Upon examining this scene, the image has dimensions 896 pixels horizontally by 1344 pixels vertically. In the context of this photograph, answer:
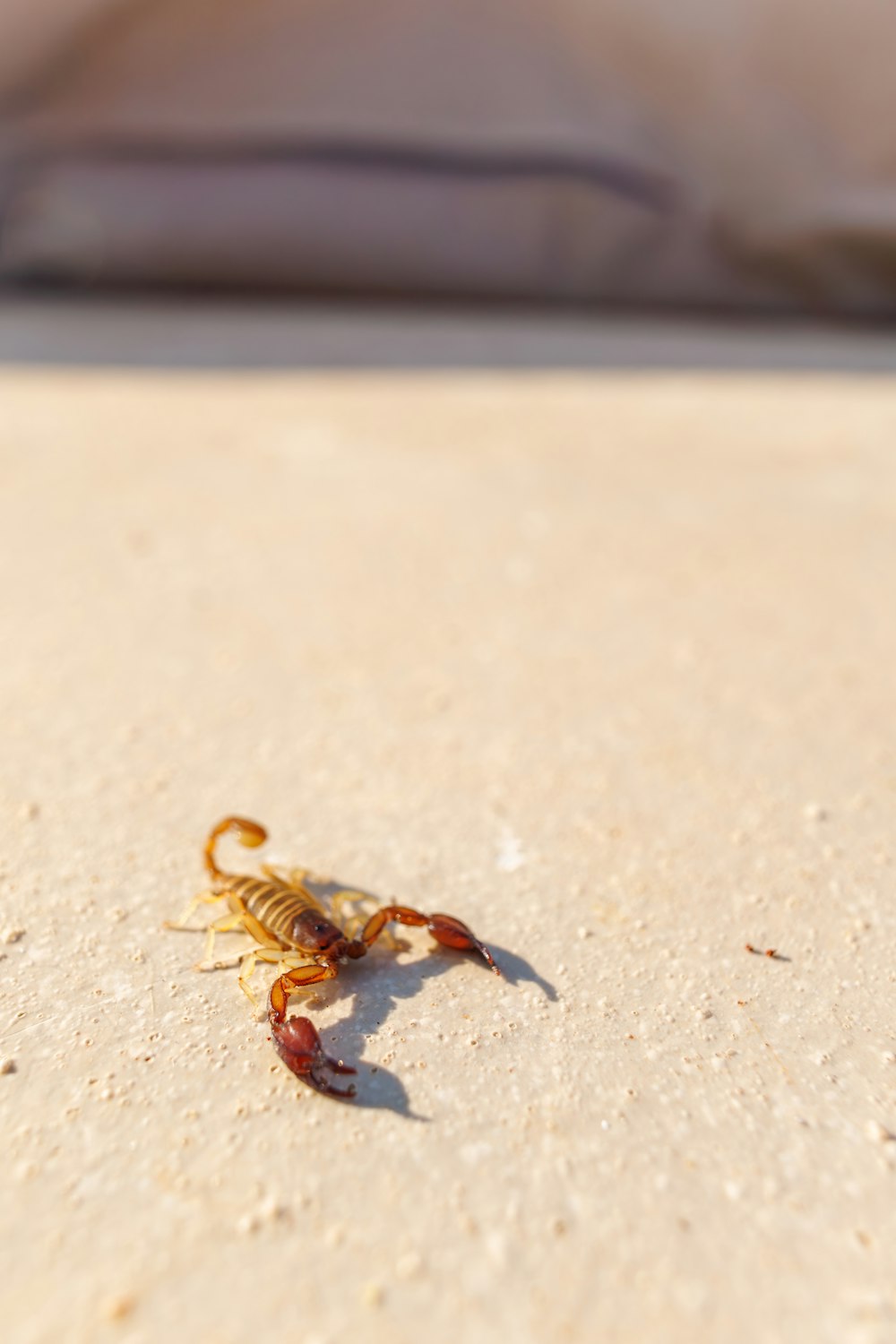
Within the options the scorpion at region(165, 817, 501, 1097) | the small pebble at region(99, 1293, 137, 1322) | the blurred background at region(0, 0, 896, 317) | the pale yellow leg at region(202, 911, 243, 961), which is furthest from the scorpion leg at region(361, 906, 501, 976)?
the blurred background at region(0, 0, 896, 317)

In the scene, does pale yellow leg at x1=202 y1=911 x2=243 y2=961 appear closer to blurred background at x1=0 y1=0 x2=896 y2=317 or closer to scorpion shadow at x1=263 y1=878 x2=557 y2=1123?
scorpion shadow at x1=263 y1=878 x2=557 y2=1123

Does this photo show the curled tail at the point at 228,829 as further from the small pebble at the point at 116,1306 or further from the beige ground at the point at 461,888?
the small pebble at the point at 116,1306

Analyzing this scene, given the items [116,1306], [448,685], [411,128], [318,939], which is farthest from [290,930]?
[411,128]

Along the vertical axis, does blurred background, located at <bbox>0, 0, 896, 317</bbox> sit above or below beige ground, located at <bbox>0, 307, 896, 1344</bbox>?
above

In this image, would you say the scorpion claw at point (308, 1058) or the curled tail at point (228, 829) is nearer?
the scorpion claw at point (308, 1058)

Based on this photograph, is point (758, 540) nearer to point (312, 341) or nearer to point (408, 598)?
point (408, 598)

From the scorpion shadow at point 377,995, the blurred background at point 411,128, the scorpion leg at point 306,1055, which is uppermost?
the blurred background at point 411,128

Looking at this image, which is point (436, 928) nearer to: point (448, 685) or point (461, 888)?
point (461, 888)

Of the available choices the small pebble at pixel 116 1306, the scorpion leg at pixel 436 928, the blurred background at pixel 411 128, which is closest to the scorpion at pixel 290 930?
the scorpion leg at pixel 436 928
